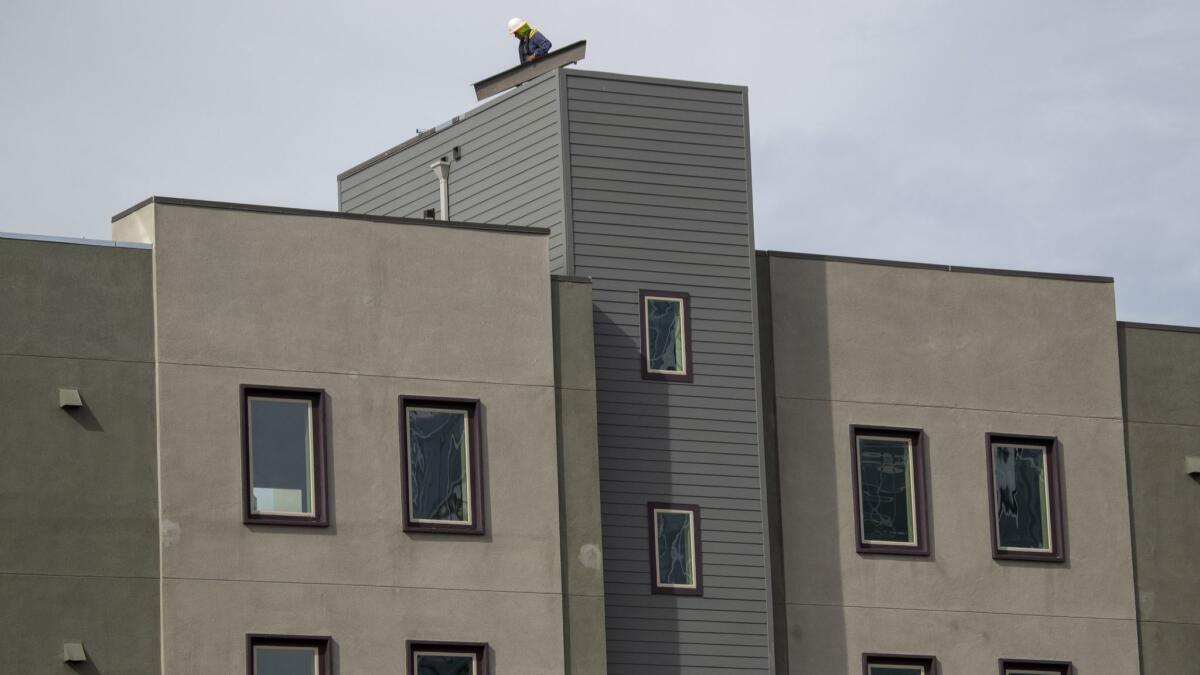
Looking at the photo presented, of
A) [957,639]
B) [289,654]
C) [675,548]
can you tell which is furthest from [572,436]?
[957,639]

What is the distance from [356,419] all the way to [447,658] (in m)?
3.43

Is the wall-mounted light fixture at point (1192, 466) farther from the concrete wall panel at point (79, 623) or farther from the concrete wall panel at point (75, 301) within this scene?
the concrete wall panel at point (79, 623)

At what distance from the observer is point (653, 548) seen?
36594mm

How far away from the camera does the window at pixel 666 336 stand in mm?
37312

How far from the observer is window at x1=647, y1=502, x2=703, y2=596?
3659 centimetres

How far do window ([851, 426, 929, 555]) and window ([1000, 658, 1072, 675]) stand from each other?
214cm

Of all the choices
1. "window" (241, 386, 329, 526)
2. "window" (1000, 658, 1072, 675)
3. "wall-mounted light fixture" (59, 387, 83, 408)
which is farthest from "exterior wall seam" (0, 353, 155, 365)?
"window" (1000, 658, 1072, 675)

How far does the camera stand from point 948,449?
39094mm

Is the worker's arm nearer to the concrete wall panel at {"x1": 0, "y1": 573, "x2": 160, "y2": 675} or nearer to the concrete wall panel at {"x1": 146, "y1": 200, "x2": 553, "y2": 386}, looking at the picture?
the concrete wall panel at {"x1": 146, "y1": 200, "x2": 553, "y2": 386}

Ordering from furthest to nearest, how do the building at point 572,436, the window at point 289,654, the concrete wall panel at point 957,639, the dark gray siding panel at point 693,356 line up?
the concrete wall panel at point 957,639 → the dark gray siding panel at point 693,356 → the window at point 289,654 → the building at point 572,436

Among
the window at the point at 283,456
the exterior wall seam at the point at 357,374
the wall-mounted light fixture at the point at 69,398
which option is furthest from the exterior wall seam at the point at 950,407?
the wall-mounted light fixture at the point at 69,398

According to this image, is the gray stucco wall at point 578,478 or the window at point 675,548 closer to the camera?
the gray stucco wall at point 578,478

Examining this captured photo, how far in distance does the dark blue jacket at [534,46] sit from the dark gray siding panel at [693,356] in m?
2.42

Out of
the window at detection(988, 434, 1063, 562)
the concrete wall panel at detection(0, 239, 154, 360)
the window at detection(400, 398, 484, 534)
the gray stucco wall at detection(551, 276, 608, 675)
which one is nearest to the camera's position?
the concrete wall panel at detection(0, 239, 154, 360)
